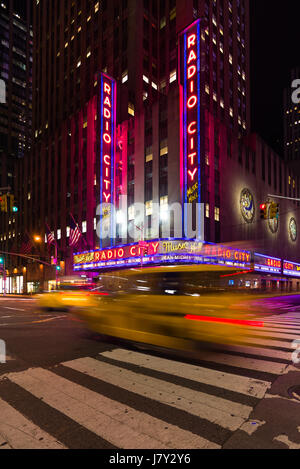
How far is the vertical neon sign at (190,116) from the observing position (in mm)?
30500

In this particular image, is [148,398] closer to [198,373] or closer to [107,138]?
[198,373]

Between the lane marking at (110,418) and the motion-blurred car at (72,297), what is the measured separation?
430 centimetres

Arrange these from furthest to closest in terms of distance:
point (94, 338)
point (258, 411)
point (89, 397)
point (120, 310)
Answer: point (94, 338)
point (120, 310)
point (89, 397)
point (258, 411)

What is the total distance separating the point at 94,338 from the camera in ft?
32.3

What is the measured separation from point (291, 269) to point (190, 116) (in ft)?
112

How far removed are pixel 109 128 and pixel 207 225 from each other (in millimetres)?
18837

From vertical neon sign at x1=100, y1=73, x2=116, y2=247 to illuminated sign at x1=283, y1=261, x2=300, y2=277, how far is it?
97.7ft

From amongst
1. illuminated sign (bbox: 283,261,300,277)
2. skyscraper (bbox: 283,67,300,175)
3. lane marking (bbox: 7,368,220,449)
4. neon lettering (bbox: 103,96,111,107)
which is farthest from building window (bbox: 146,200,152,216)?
skyscraper (bbox: 283,67,300,175)

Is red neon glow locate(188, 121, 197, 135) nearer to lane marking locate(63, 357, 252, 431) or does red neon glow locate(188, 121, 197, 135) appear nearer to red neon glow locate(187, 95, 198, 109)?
red neon glow locate(187, 95, 198, 109)

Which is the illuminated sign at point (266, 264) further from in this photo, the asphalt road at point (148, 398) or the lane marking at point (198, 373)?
the lane marking at point (198, 373)

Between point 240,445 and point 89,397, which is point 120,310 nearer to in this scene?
point 89,397

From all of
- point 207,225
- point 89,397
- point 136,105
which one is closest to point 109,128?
point 136,105

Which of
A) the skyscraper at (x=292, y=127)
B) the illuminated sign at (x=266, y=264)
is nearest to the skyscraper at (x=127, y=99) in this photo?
the illuminated sign at (x=266, y=264)
